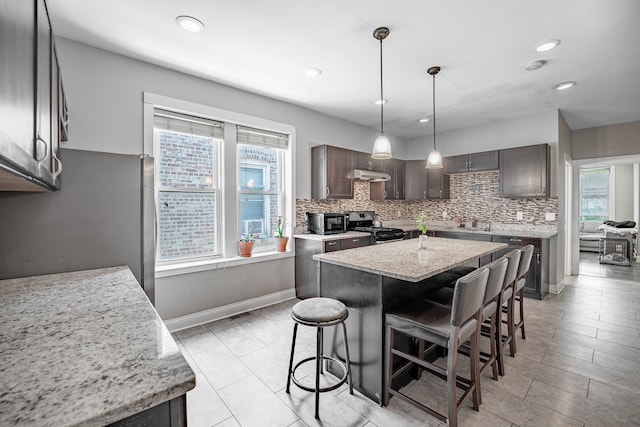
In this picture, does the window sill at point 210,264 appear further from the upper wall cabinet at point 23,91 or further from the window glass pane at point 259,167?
the upper wall cabinet at point 23,91

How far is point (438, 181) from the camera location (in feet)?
18.2

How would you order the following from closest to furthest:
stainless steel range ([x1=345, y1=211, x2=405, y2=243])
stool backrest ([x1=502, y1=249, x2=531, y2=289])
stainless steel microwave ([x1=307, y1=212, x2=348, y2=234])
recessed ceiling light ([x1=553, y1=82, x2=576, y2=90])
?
stool backrest ([x1=502, y1=249, x2=531, y2=289]) → recessed ceiling light ([x1=553, y1=82, x2=576, y2=90]) → stainless steel microwave ([x1=307, y1=212, x2=348, y2=234]) → stainless steel range ([x1=345, y1=211, x2=405, y2=243])

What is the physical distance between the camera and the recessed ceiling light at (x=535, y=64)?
9.36 ft

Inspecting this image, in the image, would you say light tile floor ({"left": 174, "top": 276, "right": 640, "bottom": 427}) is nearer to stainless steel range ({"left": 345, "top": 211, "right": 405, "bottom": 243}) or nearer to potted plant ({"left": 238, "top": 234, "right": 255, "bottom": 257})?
potted plant ({"left": 238, "top": 234, "right": 255, "bottom": 257})

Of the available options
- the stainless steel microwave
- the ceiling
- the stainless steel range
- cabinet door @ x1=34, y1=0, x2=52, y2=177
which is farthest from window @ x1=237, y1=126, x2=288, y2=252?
cabinet door @ x1=34, y1=0, x2=52, y2=177

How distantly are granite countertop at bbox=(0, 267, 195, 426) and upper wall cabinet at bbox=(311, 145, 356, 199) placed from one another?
313 cm

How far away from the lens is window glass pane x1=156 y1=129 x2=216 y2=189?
3.13 m

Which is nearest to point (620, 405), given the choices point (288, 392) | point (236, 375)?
point (288, 392)

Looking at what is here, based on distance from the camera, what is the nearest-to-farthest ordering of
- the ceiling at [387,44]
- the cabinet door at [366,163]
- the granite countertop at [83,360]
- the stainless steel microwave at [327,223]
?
the granite countertop at [83,360] < the ceiling at [387,44] < the stainless steel microwave at [327,223] < the cabinet door at [366,163]

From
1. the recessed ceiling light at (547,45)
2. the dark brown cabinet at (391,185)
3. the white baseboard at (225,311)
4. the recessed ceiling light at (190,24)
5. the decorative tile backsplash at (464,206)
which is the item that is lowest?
the white baseboard at (225,311)

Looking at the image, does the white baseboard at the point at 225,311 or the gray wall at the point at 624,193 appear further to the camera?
the gray wall at the point at 624,193

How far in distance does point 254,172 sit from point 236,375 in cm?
246

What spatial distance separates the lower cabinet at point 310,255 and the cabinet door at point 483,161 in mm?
2442

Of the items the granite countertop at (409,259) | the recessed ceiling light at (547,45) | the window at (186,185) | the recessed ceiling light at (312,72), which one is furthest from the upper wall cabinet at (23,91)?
the recessed ceiling light at (547,45)
